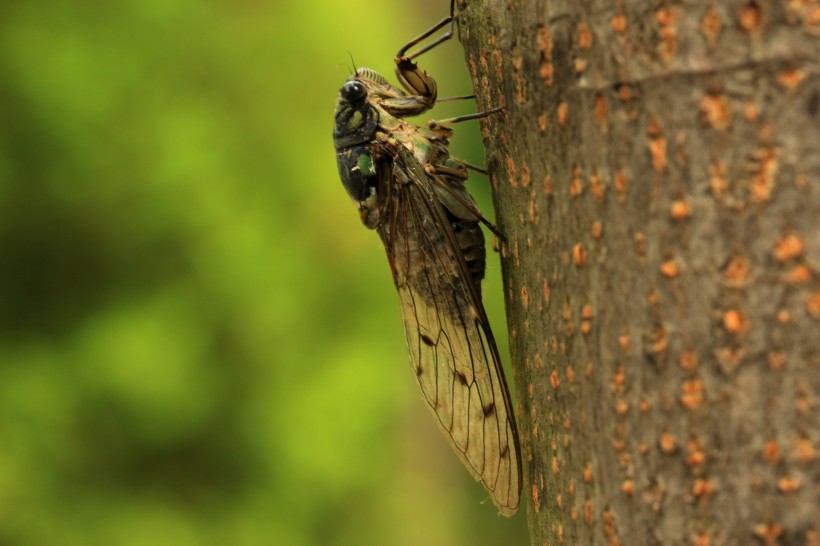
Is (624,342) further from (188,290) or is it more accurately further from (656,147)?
(188,290)

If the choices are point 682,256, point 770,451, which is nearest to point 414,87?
point 682,256

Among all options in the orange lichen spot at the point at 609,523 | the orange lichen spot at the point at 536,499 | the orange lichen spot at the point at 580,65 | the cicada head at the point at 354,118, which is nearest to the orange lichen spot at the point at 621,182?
the orange lichen spot at the point at 580,65

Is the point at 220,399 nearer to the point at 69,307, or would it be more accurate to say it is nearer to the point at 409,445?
the point at 69,307

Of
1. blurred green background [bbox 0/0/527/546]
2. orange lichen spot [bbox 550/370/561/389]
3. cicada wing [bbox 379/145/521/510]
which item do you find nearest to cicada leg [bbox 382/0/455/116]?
cicada wing [bbox 379/145/521/510]

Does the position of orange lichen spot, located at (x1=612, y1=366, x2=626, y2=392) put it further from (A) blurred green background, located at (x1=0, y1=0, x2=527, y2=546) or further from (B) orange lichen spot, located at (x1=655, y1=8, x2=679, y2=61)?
(A) blurred green background, located at (x1=0, y1=0, x2=527, y2=546)

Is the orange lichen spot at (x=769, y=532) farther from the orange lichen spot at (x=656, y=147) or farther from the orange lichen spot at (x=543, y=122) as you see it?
the orange lichen spot at (x=543, y=122)
